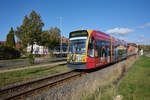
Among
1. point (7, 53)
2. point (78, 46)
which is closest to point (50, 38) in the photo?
point (7, 53)

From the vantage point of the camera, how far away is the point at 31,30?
26.2 meters

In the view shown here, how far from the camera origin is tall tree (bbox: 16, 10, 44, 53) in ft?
86.0

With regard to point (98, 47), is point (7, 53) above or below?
below

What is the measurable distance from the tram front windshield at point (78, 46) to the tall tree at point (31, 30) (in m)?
17.7

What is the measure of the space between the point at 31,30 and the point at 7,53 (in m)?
7.29

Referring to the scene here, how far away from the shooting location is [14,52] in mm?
28734

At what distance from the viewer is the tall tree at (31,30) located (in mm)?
26222

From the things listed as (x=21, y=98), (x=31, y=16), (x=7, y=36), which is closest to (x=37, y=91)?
(x=21, y=98)

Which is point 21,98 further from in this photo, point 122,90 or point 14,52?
point 14,52

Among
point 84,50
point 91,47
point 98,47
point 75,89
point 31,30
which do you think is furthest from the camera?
point 31,30

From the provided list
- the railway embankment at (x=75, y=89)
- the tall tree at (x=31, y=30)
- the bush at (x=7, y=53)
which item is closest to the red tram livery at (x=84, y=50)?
the railway embankment at (x=75, y=89)

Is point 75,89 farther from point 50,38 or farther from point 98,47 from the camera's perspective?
point 50,38

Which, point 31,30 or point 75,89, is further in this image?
point 31,30

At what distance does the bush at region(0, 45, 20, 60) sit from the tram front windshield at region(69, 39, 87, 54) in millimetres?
20175
